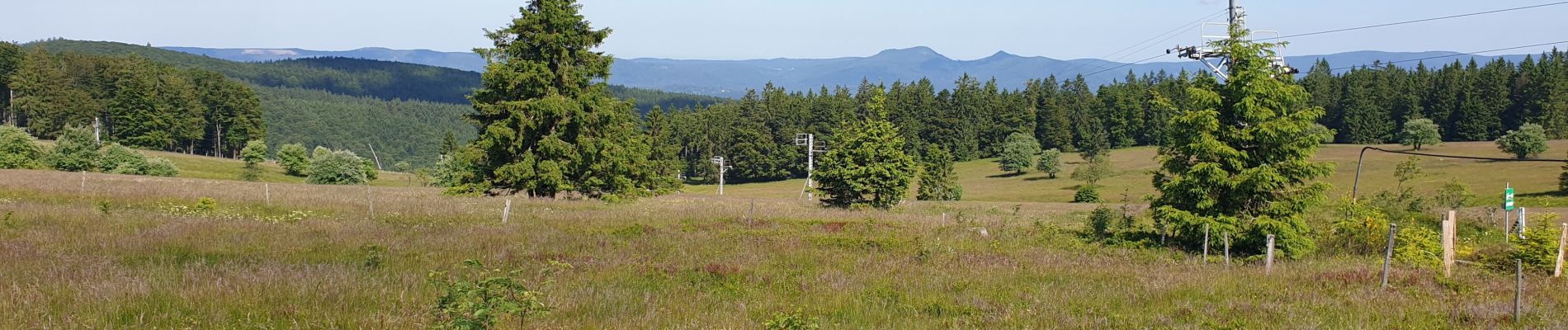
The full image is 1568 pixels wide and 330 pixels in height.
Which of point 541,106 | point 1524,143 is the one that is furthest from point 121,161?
point 1524,143

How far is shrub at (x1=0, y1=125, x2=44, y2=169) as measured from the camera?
64.6m

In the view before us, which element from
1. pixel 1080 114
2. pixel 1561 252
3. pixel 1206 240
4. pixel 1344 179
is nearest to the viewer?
pixel 1561 252

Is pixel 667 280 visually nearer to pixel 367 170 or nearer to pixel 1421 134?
pixel 367 170

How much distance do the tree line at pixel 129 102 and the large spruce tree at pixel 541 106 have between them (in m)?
86.9

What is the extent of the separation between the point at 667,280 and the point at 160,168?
7593 centimetres

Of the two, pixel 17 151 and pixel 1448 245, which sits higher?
pixel 1448 245

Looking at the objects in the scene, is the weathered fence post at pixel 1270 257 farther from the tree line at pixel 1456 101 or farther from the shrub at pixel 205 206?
the tree line at pixel 1456 101

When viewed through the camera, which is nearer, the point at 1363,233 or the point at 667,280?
the point at 667,280

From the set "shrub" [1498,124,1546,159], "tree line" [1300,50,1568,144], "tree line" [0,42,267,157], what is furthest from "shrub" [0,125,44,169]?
"tree line" [1300,50,1568,144]

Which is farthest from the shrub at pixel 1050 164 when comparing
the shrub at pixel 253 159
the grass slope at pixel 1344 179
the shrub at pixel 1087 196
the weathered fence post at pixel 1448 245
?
the weathered fence post at pixel 1448 245

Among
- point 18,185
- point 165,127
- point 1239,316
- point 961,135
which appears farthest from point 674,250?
point 961,135

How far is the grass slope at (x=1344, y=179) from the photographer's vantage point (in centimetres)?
6222

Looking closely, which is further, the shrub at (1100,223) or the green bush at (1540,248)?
the shrub at (1100,223)

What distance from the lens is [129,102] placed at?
98.5 metres
